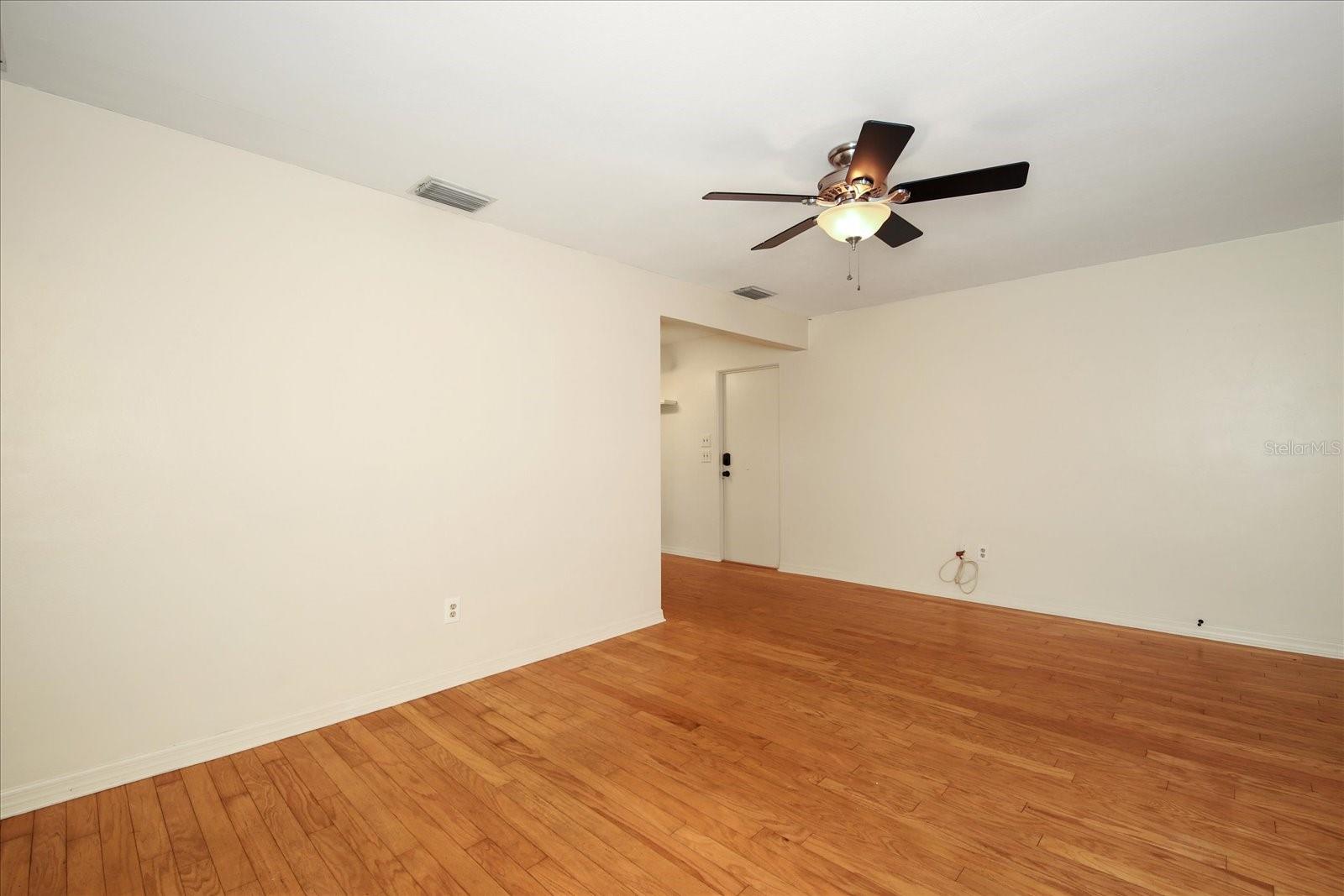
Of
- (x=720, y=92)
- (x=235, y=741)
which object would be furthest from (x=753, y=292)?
(x=235, y=741)

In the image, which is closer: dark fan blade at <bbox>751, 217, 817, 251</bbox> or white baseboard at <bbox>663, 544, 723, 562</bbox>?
dark fan blade at <bbox>751, 217, 817, 251</bbox>

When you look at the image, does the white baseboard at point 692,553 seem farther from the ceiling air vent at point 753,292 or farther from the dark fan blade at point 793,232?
the dark fan blade at point 793,232

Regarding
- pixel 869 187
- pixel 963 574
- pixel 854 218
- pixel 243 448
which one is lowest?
pixel 963 574

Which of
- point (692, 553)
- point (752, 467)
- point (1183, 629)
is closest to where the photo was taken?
point (1183, 629)

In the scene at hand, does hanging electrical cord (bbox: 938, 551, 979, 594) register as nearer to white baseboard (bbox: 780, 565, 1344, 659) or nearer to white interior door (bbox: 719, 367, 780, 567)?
white baseboard (bbox: 780, 565, 1344, 659)

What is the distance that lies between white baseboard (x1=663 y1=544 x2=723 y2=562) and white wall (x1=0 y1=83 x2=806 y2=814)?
10.6 feet

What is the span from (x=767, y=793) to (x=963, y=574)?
3688 millimetres

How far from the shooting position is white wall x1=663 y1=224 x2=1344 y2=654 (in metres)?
3.81

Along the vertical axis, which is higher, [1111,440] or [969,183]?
[969,183]

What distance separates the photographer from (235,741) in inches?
100

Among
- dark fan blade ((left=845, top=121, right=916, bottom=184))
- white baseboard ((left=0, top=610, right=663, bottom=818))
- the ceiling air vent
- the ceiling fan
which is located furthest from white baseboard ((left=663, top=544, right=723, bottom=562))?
dark fan blade ((left=845, top=121, right=916, bottom=184))

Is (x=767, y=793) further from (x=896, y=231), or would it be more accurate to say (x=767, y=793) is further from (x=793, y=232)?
(x=896, y=231)

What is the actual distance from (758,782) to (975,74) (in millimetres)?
2809

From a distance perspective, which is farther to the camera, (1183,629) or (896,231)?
(1183,629)
